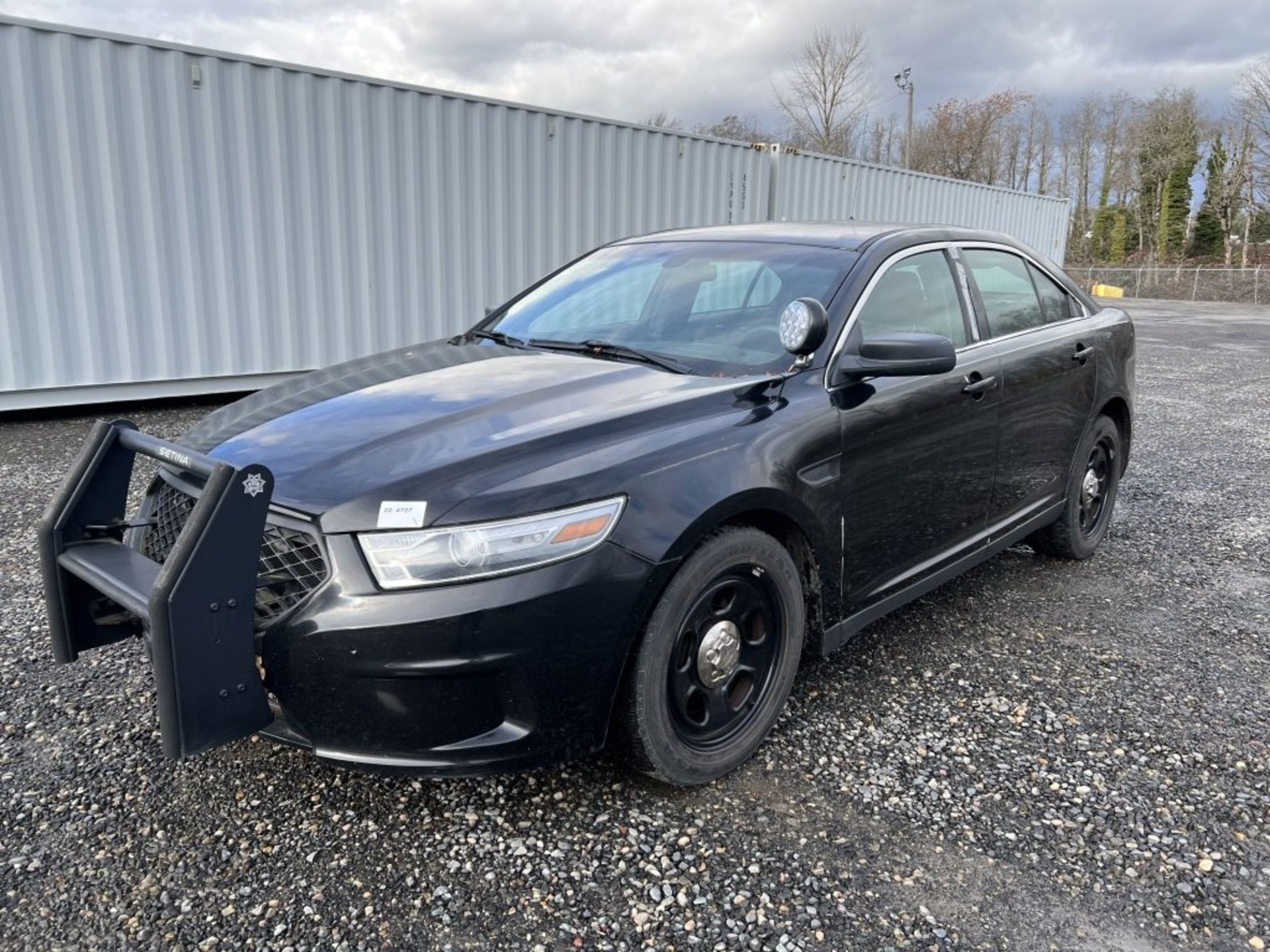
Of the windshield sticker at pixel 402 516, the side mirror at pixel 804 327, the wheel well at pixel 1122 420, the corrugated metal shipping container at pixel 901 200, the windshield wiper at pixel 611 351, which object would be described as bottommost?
the wheel well at pixel 1122 420

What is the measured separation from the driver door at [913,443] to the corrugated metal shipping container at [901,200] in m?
6.88

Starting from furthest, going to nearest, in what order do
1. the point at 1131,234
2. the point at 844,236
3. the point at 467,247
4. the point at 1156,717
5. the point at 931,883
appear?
the point at 1131,234 → the point at 467,247 → the point at 844,236 → the point at 1156,717 → the point at 931,883

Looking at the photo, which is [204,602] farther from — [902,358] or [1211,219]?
[1211,219]

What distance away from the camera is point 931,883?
2303mm

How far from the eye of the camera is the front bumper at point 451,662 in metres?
2.13

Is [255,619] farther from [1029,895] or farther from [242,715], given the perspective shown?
[1029,895]

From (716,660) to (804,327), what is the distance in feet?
3.53

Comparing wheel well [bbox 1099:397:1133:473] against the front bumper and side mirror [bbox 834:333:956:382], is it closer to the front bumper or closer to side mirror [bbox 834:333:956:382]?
side mirror [bbox 834:333:956:382]

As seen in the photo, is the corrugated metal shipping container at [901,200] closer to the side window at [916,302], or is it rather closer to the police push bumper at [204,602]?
the side window at [916,302]

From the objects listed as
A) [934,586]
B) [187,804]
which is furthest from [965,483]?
[187,804]

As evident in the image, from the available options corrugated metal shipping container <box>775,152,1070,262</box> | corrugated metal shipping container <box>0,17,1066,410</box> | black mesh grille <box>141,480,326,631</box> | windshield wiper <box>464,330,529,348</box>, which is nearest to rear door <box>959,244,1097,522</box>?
windshield wiper <box>464,330,529,348</box>

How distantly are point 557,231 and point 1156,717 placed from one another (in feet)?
27.2

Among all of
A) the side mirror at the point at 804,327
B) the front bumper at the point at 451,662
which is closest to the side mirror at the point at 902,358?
the side mirror at the point at 804,327

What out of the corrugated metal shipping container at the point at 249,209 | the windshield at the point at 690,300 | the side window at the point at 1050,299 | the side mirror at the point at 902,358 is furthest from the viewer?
the corrugated metal shipping container at the point at 249,209
